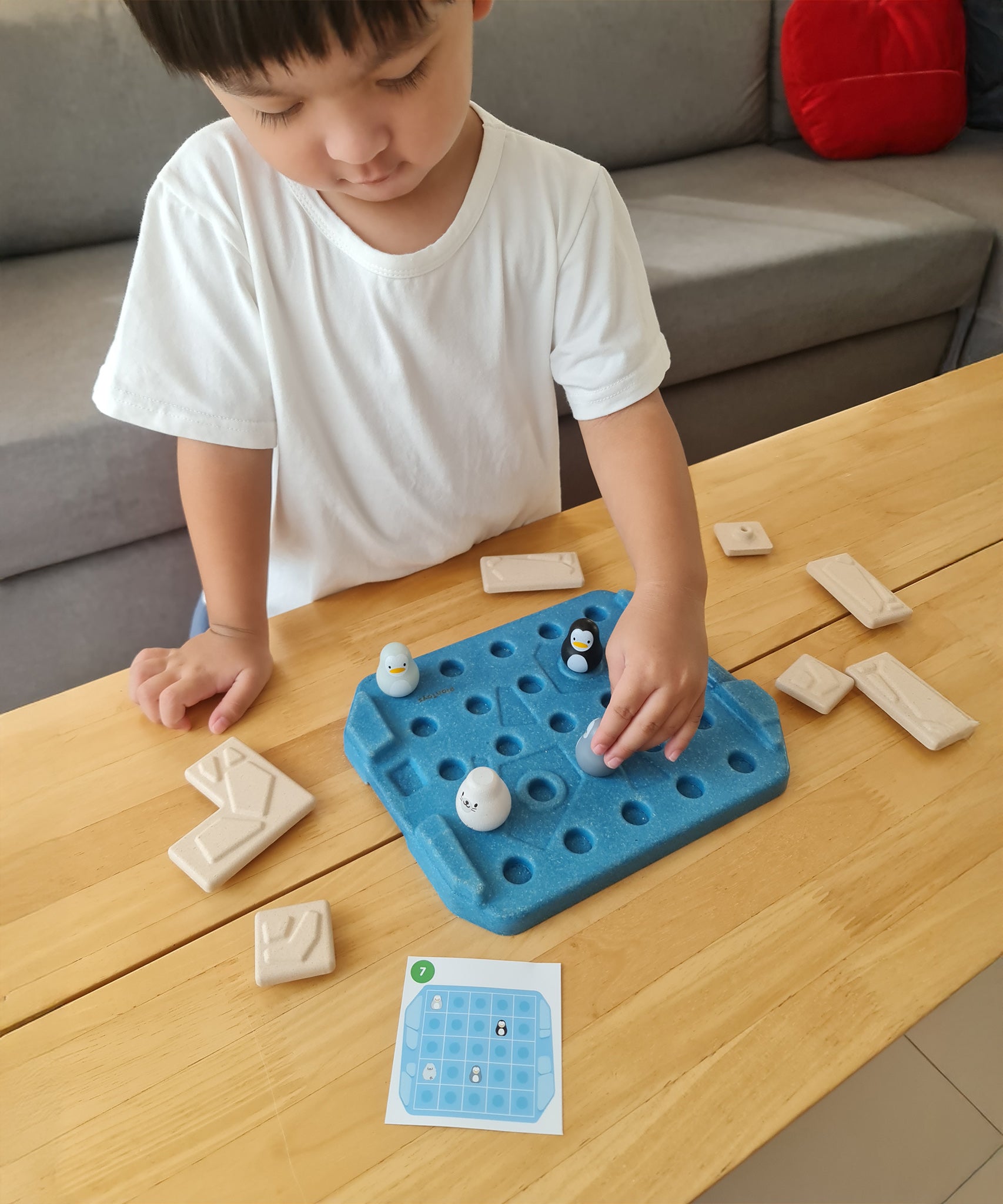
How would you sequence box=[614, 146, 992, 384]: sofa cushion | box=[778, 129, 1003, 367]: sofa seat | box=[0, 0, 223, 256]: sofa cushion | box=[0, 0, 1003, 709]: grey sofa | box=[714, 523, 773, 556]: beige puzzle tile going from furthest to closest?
box=[778, 129, 1003, 367]: sofa seat < box=[614, 146, 992, 384]: sofa cushion < box=[0, 0, 223, 256]: sofa cushion < box=[0, 0, 1003, 709]: grey sofa < box=[714, 523, 773, 556]: beige puzzle tile

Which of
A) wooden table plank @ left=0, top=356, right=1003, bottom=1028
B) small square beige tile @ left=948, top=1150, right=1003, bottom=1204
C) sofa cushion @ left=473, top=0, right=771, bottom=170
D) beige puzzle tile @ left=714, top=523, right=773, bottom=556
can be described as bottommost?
small square beige tile @ left=948, top=1150, right=1003, bottom=1204

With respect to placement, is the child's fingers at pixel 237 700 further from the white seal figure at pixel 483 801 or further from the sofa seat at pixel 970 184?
the sofa seat at pixel 970 184

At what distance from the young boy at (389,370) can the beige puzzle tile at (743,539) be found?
68 mm

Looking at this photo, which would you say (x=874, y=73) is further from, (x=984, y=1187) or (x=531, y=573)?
(x=984, y=1187)

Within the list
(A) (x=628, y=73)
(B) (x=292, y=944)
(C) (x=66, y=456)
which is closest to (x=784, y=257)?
(A) (x=628, y=73)

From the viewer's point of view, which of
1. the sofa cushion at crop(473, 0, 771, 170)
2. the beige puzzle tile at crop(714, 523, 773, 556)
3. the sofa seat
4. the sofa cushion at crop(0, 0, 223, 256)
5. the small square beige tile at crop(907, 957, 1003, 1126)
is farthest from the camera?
the sofa seat

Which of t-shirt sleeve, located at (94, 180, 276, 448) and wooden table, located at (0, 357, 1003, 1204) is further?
t-shirt sleeve, located at (94, 180, 276, 448)

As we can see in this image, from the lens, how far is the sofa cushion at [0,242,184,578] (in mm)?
952

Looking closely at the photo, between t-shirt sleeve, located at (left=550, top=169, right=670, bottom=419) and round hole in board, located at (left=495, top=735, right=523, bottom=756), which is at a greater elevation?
t-shirt sleeve, located at (left=550, top=169, right=670, bottom=419)

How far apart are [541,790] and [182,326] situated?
400 mm

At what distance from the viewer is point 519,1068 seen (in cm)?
41

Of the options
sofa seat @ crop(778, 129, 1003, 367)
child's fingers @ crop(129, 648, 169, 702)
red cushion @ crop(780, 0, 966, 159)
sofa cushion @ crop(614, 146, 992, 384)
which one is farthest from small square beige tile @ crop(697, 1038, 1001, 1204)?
red cushion @ crop(780, 0, 966, 159)

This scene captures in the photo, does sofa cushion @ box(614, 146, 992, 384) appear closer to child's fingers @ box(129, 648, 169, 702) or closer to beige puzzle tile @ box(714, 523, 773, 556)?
beige puzzle tile @ box(714, 523, 773, 556)

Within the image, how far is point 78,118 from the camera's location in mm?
1252
